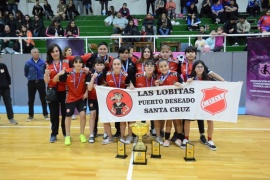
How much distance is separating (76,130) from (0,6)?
9501 millimetres

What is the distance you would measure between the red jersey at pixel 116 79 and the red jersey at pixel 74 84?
1.38 ft

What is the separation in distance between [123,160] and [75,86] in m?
1.43

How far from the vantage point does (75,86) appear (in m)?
4.66

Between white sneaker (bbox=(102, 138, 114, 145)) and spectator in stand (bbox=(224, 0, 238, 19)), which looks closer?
white sneaker (bbox=(102, 138, 114, 145))

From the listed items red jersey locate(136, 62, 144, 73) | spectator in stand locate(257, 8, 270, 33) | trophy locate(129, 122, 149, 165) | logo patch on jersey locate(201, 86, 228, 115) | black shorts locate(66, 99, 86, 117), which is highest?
spectator in stand locate(257, 8, 270, 33)

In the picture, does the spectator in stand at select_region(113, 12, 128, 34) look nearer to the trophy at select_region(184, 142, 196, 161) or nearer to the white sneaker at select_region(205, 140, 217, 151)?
the white sneaker at select_region(205, 140, 217, 151)

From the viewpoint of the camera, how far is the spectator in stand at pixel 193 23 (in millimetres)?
11453

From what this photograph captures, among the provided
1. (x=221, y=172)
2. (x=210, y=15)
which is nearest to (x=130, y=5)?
(x=210, y=15)

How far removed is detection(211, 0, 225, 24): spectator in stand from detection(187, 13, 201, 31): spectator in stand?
78 cm

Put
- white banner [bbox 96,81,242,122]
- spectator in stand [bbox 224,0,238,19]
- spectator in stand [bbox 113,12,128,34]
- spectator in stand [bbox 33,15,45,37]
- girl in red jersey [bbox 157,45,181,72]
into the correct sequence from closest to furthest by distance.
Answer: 1. white banner [bbox 96,81,242,122]
2. girl in red jersey [bbox 157,45,181,72]
3. spectator in stand [bbox 33,15,45,37]
4. spectator in stand [bbox 113,12,128,34]
5. spectator in stand [bbox 224,0,238,19]

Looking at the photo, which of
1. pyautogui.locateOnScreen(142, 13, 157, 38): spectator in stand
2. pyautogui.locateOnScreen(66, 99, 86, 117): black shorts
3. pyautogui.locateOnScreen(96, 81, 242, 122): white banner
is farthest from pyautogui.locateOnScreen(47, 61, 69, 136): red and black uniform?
pyautogui.locateOnScreen(142, 13, 157, 38): spectator in stand

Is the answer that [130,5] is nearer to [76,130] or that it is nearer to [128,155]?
[76,130]

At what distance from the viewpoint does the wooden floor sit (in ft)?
11.8

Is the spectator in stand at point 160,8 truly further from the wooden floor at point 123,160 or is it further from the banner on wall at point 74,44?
the wooden floor at point 123,160
